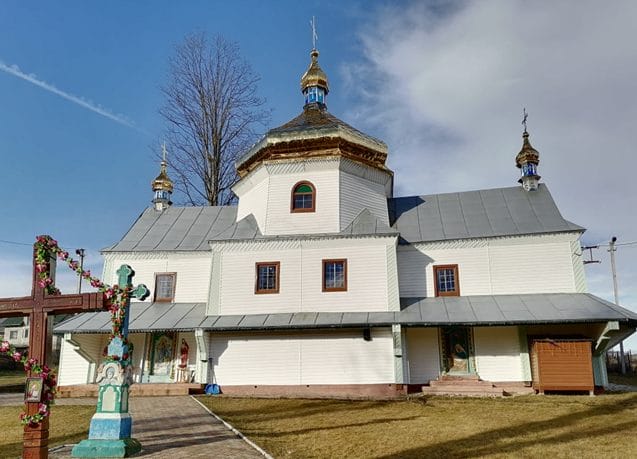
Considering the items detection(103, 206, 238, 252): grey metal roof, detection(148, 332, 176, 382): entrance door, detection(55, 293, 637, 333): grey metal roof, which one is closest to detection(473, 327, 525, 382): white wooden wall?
detection(55, 293, 637, 333): grey metal roof

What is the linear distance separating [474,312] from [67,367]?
1388cm

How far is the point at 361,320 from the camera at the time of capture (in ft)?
49.6

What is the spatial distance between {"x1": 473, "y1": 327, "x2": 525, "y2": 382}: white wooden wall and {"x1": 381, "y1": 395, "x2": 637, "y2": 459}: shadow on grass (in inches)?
179

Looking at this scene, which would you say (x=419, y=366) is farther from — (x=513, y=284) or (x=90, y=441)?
(x=90, y=441)

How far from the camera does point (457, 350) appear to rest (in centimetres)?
1603

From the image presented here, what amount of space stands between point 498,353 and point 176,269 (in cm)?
1138

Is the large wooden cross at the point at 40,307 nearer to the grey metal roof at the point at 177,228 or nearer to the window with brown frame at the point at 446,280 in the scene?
the grey metal roof at the point at 177,228

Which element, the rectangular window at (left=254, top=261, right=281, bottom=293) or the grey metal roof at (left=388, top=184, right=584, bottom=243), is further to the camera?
the grey metal roof at (left=388, top=184, right=584, bottom=243)

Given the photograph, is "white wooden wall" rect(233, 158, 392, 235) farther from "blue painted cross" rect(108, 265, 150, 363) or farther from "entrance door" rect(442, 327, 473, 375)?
"blue painted cross" rect(108, 265, 150, 363)

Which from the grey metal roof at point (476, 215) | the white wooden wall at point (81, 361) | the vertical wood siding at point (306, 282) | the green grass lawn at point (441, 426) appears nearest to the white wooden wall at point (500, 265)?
the grey metal roof at point (476, 215)

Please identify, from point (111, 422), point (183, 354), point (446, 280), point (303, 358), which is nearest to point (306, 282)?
point (303, 358)

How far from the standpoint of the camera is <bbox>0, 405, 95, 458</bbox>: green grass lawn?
28.1 ft

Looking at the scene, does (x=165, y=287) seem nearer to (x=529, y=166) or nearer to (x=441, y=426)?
(x=441, y=426)

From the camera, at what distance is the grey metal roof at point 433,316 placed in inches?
580
